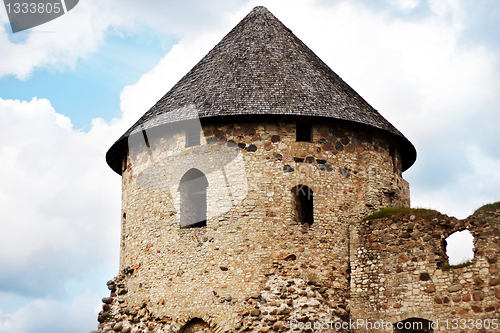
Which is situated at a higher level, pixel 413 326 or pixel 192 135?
pixel 192 135

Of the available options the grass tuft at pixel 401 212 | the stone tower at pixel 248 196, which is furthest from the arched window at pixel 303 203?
the grass tuft at pixel 401 212

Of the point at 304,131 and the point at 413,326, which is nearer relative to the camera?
the point at 413,326

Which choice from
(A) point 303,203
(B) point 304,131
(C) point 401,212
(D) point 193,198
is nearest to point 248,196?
(A) point 303,203

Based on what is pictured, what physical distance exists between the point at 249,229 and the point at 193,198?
8.31 feet

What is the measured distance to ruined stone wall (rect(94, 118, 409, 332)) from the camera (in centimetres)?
1672

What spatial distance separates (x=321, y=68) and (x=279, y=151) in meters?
4.19

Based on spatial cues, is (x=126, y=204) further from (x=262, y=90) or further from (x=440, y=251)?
(x=440, y=251)

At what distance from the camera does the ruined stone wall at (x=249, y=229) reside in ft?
54.9

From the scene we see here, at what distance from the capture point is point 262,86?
736 inches

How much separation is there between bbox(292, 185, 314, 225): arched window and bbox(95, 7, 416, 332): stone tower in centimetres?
5

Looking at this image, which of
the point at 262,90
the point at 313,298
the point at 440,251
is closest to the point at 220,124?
the point at 262,90

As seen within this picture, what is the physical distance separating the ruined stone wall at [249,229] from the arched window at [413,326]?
1363mm

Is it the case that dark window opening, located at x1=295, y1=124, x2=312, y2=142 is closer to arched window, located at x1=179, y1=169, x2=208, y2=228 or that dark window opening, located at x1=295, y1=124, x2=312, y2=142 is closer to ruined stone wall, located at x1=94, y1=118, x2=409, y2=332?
ruined stone wall, located at x1=94, y1=118, x2=409, y2=332

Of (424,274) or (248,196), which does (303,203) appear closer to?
→ (248,196)
